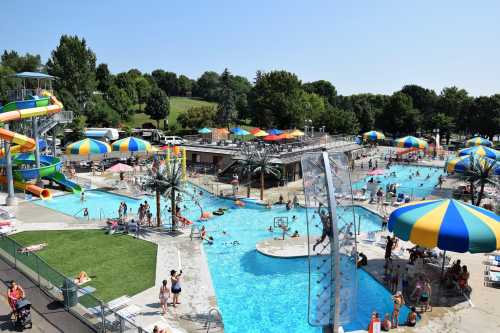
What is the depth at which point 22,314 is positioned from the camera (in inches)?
435

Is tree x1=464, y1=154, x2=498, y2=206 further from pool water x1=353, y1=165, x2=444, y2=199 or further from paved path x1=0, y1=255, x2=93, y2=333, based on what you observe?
paved path x1=0, y1=255, x2=93, y2=333

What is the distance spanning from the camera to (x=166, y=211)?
2728 cm

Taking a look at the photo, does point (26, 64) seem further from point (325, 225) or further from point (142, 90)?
point (325, 225)

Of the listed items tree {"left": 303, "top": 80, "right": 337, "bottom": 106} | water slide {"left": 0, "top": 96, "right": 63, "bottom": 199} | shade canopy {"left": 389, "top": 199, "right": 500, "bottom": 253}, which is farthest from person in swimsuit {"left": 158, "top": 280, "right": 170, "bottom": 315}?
tree {"left": 303, "top": 80, "right": 337, "bottom": 106}

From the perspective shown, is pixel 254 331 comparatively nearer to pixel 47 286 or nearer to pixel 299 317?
pixel 299 317

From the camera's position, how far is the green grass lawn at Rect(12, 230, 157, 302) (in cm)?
1537

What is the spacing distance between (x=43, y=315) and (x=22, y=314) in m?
1.14

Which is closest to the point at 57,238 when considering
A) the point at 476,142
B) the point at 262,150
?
the point at 262,150

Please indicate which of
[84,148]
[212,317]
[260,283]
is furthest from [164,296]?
[84,148]

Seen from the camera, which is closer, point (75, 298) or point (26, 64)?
point (75, 298)

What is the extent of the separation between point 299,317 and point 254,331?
1949 millimetres

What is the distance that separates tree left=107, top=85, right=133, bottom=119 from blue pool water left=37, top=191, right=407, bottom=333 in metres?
52.4

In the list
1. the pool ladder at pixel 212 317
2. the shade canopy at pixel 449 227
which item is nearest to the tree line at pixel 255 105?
the shade canopy at pixel 449 227

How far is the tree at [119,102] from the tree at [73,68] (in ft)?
18.1
